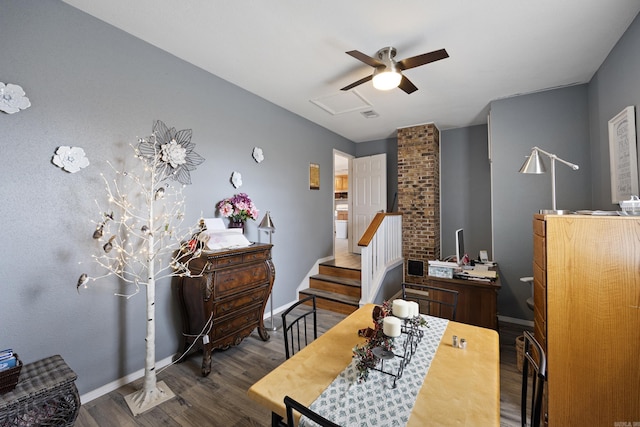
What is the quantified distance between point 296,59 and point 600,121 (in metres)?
3.30

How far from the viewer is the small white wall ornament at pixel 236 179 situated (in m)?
3.17

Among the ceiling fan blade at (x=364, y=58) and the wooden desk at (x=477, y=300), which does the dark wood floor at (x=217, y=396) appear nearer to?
the wooden desk at (x=477, y=300)

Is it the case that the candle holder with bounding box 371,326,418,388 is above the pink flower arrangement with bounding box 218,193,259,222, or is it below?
below

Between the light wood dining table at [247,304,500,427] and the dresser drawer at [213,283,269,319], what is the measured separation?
1.37 meters

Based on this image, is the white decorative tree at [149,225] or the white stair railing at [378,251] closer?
the white decorative tree at [149,225]

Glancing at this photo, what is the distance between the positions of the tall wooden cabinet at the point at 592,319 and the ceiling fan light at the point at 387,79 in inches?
64.6

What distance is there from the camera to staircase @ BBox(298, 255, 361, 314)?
3.81 metres

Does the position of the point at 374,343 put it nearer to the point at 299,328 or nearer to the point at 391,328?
the point at 391,328

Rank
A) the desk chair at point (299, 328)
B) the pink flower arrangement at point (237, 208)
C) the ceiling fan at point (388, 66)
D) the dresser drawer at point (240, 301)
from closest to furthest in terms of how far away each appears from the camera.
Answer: the desk chair at point (299, 328)
the ceiling fan at point (388, 66)
the dresser drawer at point (240, 301)
the pink flower arrangement at point (237, 208)

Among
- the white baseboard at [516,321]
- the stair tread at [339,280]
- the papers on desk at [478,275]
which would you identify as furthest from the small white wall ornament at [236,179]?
the white baseboard at [516,321]

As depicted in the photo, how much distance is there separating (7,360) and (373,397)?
2135 mm

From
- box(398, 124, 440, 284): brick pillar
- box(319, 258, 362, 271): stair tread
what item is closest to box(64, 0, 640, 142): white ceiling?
box(398, 124, 440, 284): brick pillar

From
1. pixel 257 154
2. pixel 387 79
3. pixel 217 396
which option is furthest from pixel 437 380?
pixel 257 154

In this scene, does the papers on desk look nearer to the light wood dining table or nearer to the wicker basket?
the light wood dining table
